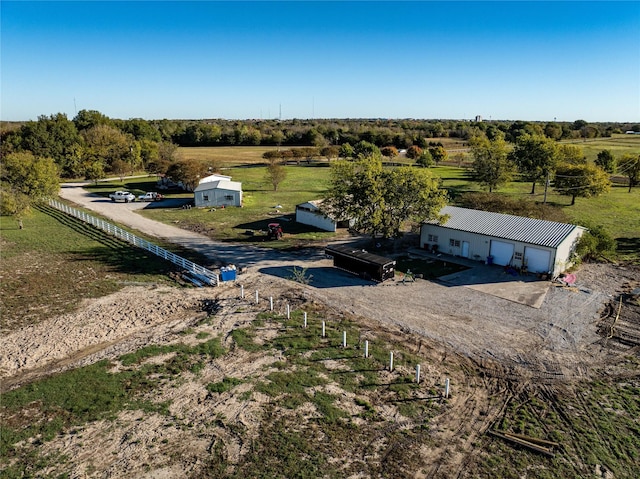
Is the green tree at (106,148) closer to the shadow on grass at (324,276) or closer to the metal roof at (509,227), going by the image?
the shadow on grass at (324,276)

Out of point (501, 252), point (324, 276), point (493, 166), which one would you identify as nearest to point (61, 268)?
point (324, 276)

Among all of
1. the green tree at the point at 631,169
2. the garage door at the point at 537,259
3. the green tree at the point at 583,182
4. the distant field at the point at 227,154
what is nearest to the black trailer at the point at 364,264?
the garage door at the point at 537,259

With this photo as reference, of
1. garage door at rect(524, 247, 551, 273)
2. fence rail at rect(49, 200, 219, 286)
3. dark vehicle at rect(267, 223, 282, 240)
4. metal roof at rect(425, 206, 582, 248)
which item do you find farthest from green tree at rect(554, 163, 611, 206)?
fence rail at rect(49, 200, 219, 286)

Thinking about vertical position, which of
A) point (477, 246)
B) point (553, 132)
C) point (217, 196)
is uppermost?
point (553, 132)

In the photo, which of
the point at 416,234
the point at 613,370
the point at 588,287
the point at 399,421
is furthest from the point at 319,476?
the point at 416,234

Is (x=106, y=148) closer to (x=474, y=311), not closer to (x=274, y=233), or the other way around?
(x=274, y=233)

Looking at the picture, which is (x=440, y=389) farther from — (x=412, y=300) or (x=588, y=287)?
(x=588, y=287)
